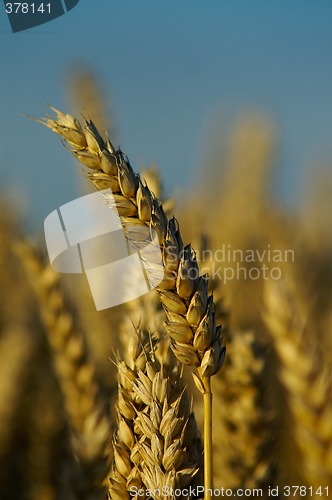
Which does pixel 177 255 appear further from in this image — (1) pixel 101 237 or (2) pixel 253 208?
(2) pixel 253 208

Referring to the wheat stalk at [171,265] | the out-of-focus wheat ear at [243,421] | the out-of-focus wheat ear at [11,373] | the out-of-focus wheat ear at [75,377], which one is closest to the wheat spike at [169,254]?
the wheat stalk at [171,265]

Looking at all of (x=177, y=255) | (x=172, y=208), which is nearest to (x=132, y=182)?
(x=177, y=255)

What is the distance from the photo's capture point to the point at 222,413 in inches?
44.6

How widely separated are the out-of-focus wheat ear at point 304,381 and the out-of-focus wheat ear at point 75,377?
11.3 inches

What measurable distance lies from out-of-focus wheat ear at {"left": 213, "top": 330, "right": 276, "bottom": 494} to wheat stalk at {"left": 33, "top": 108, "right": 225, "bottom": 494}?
0.44 m

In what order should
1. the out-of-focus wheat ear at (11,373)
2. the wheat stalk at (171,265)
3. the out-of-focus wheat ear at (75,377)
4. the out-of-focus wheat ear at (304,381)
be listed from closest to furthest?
the wheat stalk at (171,265) → the out-of-focus wheat ear at (75,377) → the out-of-focus wheat ear at (304,381) → the out-of-focus wheat ear at (11,373)

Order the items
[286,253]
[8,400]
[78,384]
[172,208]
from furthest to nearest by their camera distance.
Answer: [286,253]
[8,400]
[78,384]
[172,208]

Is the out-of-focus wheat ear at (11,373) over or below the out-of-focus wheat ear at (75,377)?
below

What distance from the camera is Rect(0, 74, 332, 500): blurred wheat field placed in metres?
0.73

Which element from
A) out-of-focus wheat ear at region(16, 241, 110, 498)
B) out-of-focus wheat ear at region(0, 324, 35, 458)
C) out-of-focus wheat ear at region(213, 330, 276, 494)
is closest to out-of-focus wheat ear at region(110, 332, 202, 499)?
out-of-focus wheat ear at region(16, 241, 110, 498)

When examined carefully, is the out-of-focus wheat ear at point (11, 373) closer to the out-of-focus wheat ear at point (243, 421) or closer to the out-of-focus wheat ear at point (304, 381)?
the out-of-focus wheat ear at point (243, 421)

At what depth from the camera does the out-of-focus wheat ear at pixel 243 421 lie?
1.05 meters

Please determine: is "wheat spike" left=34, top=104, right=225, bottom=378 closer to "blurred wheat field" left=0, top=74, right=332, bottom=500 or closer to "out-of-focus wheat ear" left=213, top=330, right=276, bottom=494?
"blurred wheat field" left=0, top=74, right=332, bottom=500

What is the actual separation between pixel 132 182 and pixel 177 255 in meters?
0.08
